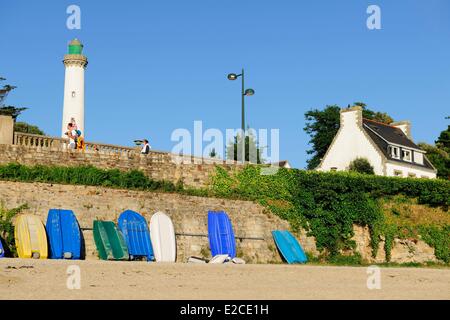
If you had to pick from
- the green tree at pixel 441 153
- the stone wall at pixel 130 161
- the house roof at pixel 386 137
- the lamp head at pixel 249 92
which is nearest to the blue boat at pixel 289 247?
the stone wall at pixel 130 161

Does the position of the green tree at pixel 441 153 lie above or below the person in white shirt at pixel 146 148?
above

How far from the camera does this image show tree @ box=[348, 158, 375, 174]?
42938 mm

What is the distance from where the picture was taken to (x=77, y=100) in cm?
3912

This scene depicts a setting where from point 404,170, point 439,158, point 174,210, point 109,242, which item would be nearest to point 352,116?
point 404,170

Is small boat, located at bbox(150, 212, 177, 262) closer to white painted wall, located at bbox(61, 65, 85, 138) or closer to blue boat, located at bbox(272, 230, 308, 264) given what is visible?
blue boat, located at bbox(272, 230, 308, 264)

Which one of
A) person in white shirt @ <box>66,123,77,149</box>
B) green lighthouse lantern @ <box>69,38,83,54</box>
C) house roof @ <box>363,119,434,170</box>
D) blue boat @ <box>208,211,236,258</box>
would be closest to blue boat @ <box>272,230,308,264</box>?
blue boat @ <box>208,211,236,258</box>

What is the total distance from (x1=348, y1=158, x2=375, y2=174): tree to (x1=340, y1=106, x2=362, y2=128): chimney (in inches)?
105

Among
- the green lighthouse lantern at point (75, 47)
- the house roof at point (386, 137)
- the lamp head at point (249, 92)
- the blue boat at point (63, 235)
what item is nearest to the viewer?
the blue boat at point (63, 235)

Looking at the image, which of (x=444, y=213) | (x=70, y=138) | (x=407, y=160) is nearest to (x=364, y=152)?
(x=407, y=160)

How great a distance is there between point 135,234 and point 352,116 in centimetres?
2839

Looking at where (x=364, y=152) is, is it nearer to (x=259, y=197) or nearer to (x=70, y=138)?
(x=259, y=197)

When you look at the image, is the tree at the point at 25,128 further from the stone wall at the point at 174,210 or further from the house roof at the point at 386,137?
the stone wall at the point at 174,210

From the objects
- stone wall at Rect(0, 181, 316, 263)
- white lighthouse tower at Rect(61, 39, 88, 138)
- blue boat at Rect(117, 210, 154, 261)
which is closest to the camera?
stone wall at Rect(0, 181, 316, 263)

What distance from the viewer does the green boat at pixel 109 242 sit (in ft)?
63.0
